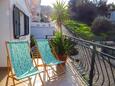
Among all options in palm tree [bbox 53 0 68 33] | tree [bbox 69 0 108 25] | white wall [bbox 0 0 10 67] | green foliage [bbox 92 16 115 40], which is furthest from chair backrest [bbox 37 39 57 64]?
tree [bbox 69 0 108 25]

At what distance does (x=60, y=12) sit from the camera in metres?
8.07

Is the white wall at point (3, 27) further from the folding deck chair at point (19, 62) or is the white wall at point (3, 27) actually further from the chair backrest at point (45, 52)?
the folding deck chair at point (19, 62)

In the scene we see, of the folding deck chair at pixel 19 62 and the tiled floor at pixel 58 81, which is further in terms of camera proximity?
the tiled floor at pixel 58 81

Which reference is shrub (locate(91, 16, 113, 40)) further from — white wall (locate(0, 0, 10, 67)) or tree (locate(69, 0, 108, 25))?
white wall (locate(0, 0, 10, 67))

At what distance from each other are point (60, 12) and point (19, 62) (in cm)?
466

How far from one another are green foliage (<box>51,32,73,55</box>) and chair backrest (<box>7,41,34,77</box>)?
173 centimetres

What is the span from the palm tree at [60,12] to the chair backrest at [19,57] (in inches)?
145

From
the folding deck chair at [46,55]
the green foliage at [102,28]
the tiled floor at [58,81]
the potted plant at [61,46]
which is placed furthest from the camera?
the green foliage at [102,28]

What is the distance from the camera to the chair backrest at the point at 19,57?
3.57 m

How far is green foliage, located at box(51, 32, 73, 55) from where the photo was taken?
574 centimetres

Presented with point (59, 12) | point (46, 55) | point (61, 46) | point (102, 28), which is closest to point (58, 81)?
point (46, 55)

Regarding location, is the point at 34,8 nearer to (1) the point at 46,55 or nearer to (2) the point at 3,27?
(2) the point at 3,27

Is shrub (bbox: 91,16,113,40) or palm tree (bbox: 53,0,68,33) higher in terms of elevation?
palm tree (bbox: 53,0,68,33)

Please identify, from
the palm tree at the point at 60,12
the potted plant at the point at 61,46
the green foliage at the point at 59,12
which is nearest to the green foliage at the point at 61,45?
the potted plant at the point at 61,46
